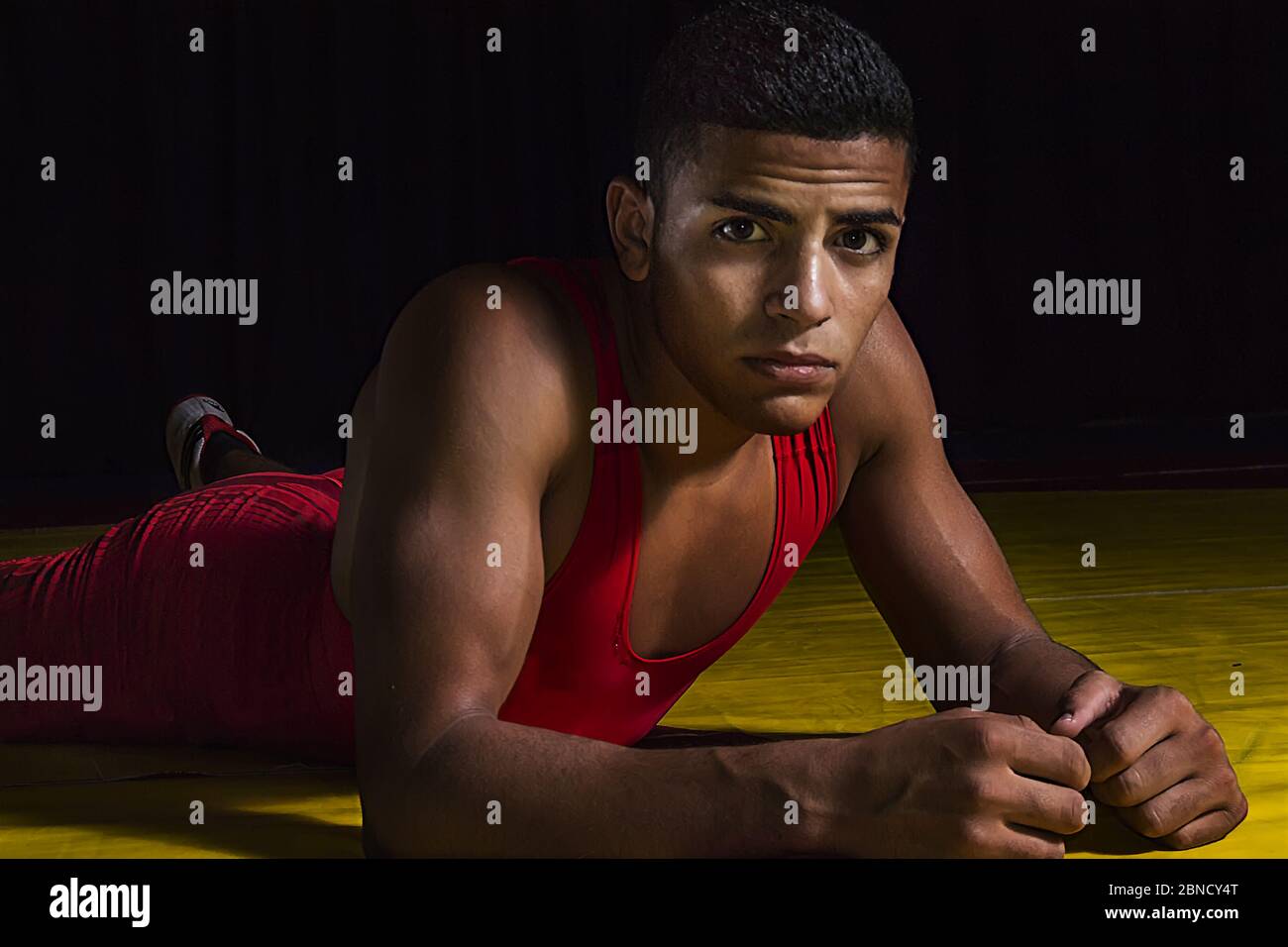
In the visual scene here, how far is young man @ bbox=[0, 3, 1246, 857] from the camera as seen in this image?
4.23 ft

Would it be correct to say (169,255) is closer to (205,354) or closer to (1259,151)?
(205,354)

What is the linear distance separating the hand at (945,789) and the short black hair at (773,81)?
→ 1.53 ft

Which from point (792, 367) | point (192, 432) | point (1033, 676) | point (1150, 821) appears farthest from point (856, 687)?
point (192, 432)

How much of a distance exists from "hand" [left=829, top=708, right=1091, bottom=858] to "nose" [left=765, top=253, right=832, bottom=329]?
1.07 feet

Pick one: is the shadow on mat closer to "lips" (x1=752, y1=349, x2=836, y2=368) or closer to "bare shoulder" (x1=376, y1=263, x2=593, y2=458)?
"bare shoulder" (x1=376, y1=263, x2=593, y2=458)

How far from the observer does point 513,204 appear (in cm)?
520

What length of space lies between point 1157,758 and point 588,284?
629 mm

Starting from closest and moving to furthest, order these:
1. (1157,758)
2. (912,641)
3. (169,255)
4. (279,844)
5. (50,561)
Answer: (1157,758) → (279,844) → (912,641) → (50,561) → (169,255)

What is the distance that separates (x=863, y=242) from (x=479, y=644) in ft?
1.45

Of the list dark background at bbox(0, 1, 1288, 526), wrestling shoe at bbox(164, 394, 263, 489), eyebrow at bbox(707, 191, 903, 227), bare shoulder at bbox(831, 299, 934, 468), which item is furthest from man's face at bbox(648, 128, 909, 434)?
dark background at bbox(0, 1, 1288, 526)

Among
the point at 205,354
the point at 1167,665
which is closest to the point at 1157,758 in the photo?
the point at 1167,665

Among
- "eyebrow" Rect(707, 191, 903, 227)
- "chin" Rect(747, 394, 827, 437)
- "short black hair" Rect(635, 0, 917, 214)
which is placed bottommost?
"chin" Rect(747, 394, 827, 437)

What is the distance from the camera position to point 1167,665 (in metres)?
2.25

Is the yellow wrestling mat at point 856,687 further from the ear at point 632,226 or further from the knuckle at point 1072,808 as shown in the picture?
the ear at point 632,226
